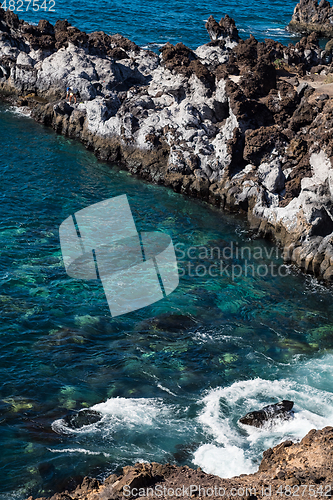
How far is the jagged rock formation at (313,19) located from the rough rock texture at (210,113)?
1829 cm

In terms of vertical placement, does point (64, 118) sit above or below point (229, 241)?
above

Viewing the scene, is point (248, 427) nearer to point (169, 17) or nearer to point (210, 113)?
point (210, 113)

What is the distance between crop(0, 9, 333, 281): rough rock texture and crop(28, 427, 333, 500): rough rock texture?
1364cm

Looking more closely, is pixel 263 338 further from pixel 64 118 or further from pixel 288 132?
pixel 64 118

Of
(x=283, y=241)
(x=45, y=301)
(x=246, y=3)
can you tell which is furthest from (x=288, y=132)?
(x=246, y=3)

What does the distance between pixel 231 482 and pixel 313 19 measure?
62.6 m

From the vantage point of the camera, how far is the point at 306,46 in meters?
46.3

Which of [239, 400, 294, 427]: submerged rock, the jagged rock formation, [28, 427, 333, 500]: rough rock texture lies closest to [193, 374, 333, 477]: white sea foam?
[239, 400, 294, 427]: submerged rock

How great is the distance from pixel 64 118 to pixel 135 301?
20.8m

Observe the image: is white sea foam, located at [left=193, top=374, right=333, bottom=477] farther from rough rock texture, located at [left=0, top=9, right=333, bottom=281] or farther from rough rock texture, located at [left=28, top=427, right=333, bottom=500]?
rough rock texture, located at [left=0, top=9, right=333, bottom=281]

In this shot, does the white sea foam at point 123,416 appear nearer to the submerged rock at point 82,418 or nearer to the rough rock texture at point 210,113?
the submerged rock at point 82,418

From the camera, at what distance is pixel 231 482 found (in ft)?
49.2

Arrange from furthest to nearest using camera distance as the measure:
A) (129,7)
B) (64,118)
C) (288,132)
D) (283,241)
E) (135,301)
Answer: (129,7), (64,118), (288,132), (283,241), (135,301)

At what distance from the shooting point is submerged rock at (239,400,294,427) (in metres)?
19.0
